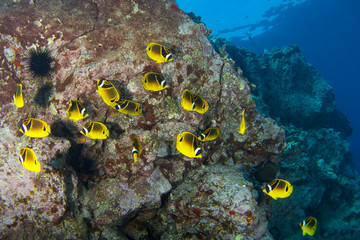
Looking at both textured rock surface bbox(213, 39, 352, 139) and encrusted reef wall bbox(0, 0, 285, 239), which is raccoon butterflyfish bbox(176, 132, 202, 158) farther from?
textured rock surface bbox(213, 39, 352, 139)

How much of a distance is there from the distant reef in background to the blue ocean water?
1169 inches

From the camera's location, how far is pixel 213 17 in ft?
159

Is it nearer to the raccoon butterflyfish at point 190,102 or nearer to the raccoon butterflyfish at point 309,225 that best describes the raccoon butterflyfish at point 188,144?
the raccoon butterflyfish at point 190,102

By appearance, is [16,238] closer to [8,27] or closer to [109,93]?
[109,93]

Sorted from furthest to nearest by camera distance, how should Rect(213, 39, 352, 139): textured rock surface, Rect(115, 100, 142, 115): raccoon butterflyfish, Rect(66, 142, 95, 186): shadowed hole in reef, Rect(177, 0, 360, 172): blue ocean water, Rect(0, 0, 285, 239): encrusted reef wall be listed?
Rect(177, 0, 360, 172): blue ocean water → Rect(213, 39, 352, 139): textured rock surface → Rect(66, 142, 95, 186): shadowed hole in reef → Rect(0, 0, 285, 239): encrusted reef wall → Rect(115, 100, 142, 115): raccoon butterflyfish

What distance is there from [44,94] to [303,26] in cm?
6474

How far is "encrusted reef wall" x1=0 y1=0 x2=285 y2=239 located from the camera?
396 cm

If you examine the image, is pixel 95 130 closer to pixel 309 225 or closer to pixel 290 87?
pixel 309 225

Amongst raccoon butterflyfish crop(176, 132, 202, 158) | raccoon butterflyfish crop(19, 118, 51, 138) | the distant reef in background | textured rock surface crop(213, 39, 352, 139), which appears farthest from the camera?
textured rock surface crop(213, 39, 352, 139)

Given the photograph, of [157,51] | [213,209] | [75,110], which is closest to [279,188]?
[213,209]

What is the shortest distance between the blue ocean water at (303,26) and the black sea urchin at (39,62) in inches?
1685

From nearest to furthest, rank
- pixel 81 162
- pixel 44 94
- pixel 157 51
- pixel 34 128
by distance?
pixel 34 128
pixel 157 51
pixel 44 94
pixel 81 162

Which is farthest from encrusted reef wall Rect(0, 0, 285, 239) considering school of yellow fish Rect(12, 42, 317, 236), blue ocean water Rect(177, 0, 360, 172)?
blue ocean water Rect(177, 0, 360, 172)

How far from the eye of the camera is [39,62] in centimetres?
423
